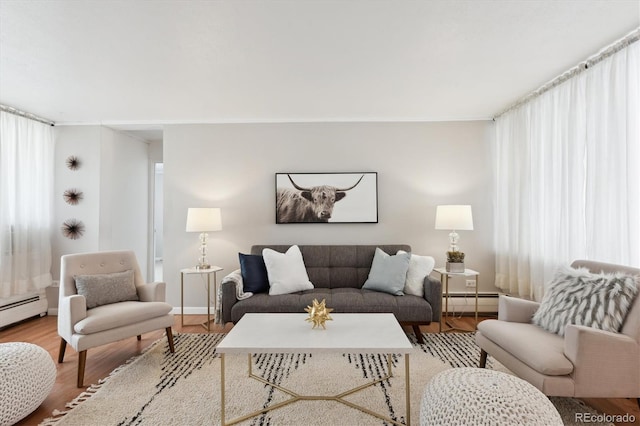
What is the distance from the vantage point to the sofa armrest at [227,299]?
3283 millimetres

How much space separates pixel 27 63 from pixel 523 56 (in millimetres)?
4037

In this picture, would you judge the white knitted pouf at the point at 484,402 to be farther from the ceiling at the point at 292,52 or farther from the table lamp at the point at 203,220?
the table lamp at the point at 203,220

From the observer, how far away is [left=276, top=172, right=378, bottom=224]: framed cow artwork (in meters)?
4.27

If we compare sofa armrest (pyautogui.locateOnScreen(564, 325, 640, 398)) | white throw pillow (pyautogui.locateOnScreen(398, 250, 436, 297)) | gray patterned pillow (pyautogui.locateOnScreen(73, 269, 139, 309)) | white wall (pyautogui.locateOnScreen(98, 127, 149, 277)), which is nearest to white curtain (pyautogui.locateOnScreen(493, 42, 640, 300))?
sofa armrest (pyautogui.locateOnScreen(564, 325, 640, 398))

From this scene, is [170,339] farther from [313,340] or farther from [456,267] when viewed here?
[456,267]

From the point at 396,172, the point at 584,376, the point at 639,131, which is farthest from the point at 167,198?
the point at 639,131

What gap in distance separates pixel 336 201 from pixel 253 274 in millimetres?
1414

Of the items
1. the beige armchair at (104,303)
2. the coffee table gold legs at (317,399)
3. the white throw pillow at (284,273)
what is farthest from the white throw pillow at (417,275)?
the beige armchair at (104,303)

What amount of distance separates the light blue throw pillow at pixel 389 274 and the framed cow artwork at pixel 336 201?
Result: 2.49ft

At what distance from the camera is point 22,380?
202cm

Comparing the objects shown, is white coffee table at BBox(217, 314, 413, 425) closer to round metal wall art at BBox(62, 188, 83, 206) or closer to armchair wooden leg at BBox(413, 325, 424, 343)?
armchair wooden leg at BBox(413, 325, 424, 343)

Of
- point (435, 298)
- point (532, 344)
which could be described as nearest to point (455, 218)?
point (435, 298)

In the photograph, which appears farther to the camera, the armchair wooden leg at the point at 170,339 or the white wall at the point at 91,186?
the white wall at the point at 91,186

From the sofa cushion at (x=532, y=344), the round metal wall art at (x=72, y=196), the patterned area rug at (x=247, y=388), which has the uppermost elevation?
the round metal wall art at (x=72, y=196)
